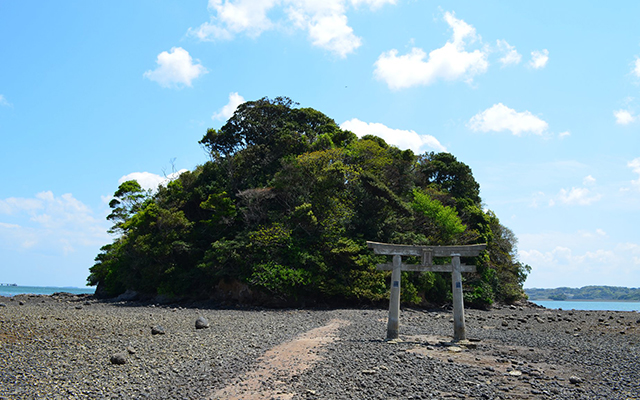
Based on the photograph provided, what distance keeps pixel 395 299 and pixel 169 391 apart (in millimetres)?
7877

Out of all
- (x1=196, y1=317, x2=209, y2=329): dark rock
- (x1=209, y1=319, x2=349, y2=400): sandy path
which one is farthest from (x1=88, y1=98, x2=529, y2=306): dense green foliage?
(x1=209, y1=319, x2=349, y2=400): sandy path

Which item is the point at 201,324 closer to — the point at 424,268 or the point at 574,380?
the point at 424,268

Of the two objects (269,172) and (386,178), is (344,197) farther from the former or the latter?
(269,172)

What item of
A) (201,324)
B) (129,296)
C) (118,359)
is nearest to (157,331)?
(201,324)

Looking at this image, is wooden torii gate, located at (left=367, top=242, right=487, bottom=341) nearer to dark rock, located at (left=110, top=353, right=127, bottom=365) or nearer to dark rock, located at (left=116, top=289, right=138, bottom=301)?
dark rock, located at (left=110, top=353, right=127, bottom=365)

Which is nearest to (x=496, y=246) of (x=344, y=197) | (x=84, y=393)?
(x=344, y=197)

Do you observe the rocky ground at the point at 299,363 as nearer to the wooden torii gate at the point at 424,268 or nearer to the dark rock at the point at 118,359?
the dark rock at the point at 118,359

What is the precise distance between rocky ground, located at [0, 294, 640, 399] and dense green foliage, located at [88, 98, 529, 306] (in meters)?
8.19

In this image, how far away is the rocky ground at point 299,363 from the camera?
30.5ft

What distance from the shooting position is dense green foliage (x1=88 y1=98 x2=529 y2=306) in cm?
2631

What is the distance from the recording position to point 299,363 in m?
11.1

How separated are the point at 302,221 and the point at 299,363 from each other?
16.5 meters

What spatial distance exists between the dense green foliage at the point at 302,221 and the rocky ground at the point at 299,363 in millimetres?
8186

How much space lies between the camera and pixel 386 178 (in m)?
31.9
